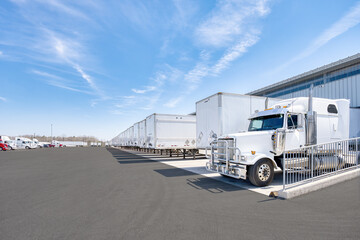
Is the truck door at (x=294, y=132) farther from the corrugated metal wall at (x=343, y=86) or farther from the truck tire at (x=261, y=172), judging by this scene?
the corrugated metal wall at (x=343, y=86)

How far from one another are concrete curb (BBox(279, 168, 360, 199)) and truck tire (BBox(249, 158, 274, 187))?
1.15 metres

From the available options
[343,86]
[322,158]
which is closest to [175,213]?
[322,158]

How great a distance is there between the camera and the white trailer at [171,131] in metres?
16.7

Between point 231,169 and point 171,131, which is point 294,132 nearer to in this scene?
point 231,169

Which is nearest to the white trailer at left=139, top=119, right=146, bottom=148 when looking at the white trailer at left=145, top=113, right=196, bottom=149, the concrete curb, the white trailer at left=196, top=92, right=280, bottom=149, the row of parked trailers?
the white trailer at left=145, top=113, right=196, bottom=149

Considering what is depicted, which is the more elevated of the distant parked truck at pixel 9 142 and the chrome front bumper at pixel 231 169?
the chrome front bumper at pixel 231 169

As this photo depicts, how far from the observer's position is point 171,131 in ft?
55.9

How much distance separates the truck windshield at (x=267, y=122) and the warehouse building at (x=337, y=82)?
1199 cm

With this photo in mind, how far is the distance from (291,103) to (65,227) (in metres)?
8.20

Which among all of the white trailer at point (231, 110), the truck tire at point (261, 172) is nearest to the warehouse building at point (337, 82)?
the white trailer at point (231, 110)

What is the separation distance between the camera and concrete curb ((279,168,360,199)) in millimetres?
5324

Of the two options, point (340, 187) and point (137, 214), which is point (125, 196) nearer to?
point (137, 214)

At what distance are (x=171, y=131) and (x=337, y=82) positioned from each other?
19413mm

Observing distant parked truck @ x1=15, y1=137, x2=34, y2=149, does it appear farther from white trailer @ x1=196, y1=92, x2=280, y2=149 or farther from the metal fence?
the metal fence
